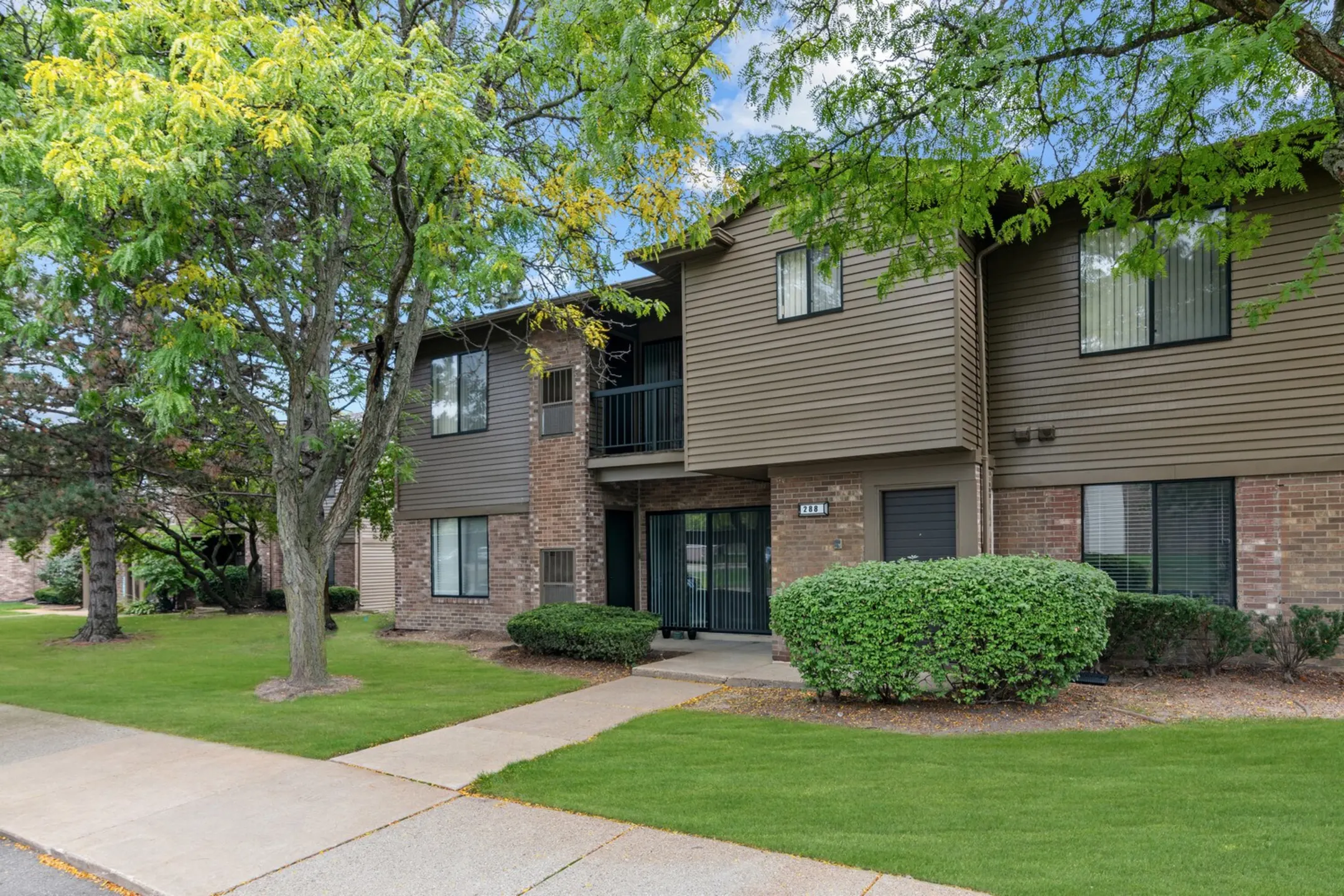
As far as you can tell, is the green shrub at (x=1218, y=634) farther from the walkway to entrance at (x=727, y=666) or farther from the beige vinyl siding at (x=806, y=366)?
the walkway to entrance at (x=727, y=666)

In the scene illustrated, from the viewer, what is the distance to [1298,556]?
906 centimetres

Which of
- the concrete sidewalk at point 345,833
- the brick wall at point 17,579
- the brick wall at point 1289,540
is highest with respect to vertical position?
the brick wall at point 1289,540

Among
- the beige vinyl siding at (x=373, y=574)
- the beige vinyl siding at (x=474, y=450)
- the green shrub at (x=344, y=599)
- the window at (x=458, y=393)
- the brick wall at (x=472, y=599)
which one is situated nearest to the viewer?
the brick wall at (x=472, y=599)

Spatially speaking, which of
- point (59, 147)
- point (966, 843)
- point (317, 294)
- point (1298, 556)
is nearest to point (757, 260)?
point (317, 294)

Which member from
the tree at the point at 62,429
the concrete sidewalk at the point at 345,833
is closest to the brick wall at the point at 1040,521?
the concrete sidewalk at the point at 345,833

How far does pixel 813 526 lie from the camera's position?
11445mm

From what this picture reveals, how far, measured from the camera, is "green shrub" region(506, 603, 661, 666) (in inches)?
452

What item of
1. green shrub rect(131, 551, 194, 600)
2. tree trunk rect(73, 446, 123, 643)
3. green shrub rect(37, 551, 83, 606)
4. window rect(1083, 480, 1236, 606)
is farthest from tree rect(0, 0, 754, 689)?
green shrub rect(37, 551, 83, 606)

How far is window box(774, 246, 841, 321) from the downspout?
5.65 ft

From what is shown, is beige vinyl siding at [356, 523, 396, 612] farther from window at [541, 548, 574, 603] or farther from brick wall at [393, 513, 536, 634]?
window at [541, 548, 574, 603]

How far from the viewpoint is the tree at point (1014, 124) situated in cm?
626

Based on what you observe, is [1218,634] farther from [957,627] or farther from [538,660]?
[538,660]

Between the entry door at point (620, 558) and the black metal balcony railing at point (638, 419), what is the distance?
122 centimetres

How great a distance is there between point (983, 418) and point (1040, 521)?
1445mm
